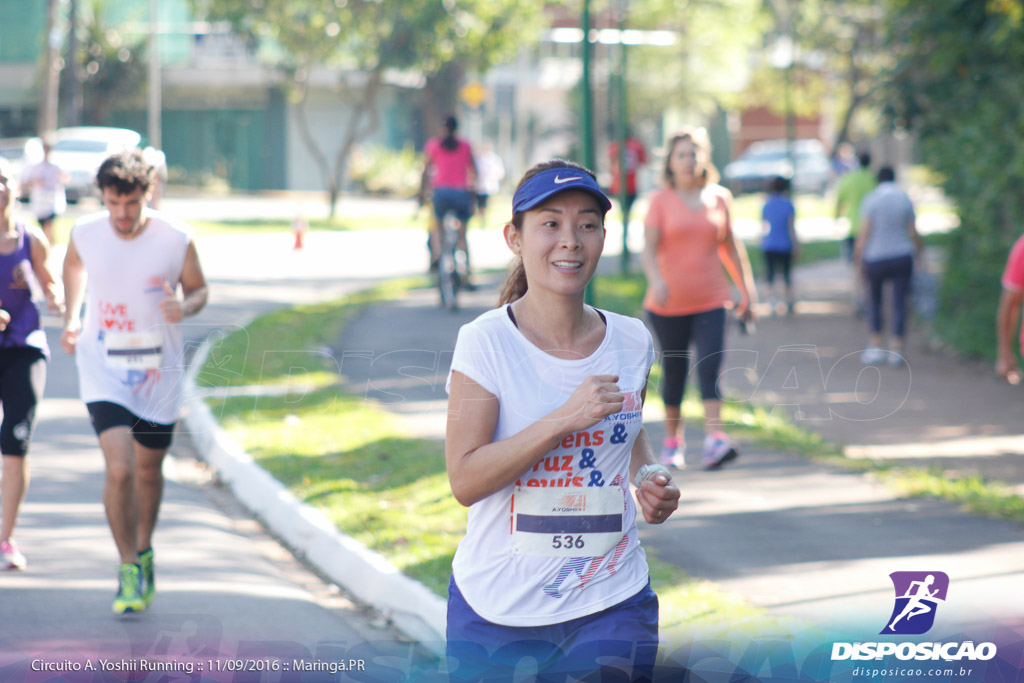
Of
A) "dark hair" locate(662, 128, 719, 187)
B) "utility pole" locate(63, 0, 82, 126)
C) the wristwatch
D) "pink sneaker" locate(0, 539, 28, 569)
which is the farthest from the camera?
→ "utility pole" locate(63, 0, 82, 126)

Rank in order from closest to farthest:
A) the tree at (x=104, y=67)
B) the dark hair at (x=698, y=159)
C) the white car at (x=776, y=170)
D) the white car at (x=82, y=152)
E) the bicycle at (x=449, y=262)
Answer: the dark hair at (x=698, y=159) < the bicycle at (x=449, y=262) < the white car at (x=82, y=152) < the white car at (x=776, y=170) < the tree at (x=104, y=67)

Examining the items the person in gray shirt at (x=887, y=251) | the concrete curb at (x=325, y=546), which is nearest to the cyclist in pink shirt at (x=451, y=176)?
the person in gray shirt at (x=887, y=251)

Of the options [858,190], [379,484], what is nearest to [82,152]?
[858,190]

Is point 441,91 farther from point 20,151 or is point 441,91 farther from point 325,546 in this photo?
point 325,546

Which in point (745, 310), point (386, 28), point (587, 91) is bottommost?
point (745, 310)

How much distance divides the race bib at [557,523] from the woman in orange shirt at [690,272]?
465 centimetres

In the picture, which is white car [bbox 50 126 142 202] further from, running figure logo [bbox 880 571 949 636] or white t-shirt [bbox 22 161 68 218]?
running figure logo [bbox 880 571 949 636]

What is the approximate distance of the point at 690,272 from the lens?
7.71 m

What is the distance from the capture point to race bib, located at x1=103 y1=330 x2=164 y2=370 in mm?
5473

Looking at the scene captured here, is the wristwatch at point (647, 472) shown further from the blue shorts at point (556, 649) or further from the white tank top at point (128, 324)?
the white tank top at point (128, 324)

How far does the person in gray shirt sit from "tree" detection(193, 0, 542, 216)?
2016 centimetres

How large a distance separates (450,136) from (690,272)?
7725 millimetres

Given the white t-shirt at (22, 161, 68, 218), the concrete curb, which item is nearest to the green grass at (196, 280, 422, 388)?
the concrete curb

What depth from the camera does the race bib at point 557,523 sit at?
9.84 ft
